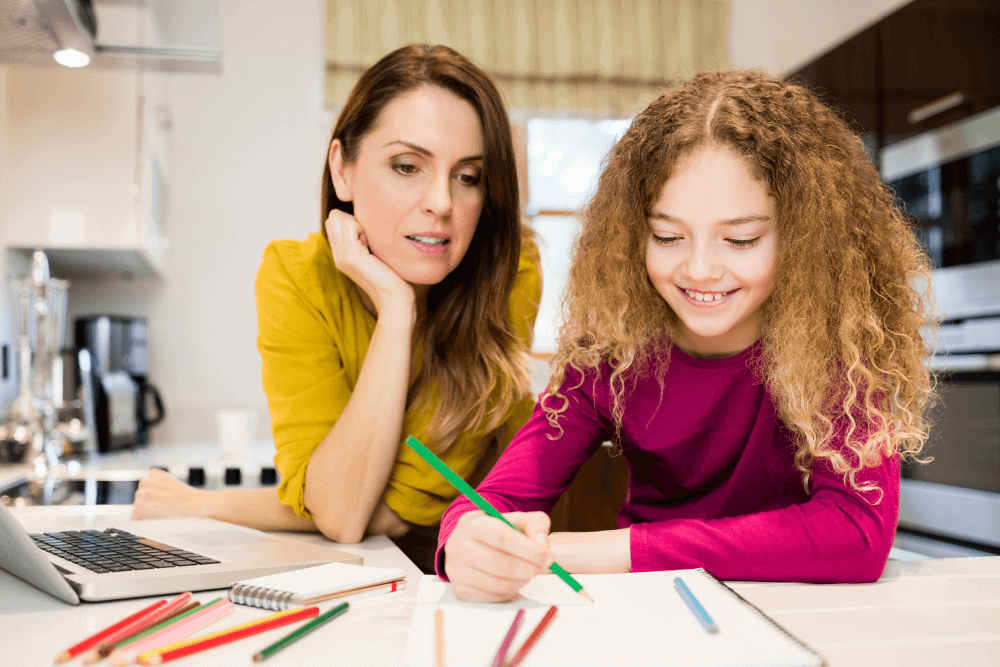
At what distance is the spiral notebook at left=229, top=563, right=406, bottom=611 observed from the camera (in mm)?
614

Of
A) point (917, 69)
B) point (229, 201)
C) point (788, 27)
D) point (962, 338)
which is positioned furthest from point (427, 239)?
point (788, 27)

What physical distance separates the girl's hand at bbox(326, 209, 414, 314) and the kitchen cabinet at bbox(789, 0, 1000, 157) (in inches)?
49.3

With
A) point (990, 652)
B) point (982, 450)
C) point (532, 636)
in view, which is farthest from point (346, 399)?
point (982, 450)

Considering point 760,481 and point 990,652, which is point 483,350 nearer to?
point 760,481

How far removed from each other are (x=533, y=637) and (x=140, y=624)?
0.86ft

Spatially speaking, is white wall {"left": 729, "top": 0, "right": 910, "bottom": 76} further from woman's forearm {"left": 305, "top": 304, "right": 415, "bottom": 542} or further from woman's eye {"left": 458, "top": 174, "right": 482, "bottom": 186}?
woman's forearm {"left": 305, "top": 304, "right": 415, "bottom": 542}

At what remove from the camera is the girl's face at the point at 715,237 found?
86 centimetres

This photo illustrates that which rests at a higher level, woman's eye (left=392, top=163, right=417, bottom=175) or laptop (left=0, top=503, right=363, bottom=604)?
woman's eye (left=392, top=163, right=417, bottom=175)

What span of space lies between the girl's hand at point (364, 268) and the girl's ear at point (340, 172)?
6cm

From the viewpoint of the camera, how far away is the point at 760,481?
94 centimetres

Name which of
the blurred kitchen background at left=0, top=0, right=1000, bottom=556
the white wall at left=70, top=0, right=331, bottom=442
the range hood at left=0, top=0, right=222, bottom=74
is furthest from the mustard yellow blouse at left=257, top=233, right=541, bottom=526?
the white wall at left=70, top=0, right=331, bottom=442

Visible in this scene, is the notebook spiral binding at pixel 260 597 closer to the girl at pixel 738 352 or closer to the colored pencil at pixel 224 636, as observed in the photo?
the colored pencil at pixel 224 636

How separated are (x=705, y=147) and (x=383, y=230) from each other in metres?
0.47

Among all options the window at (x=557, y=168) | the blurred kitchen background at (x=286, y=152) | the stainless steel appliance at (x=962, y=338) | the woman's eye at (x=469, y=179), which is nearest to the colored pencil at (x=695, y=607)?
the blurred kitchen background at (x=286, y=152)
